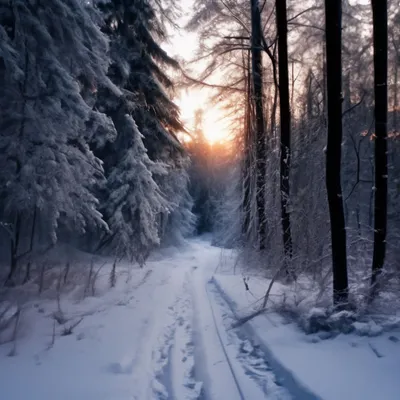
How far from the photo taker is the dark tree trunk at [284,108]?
754 cm

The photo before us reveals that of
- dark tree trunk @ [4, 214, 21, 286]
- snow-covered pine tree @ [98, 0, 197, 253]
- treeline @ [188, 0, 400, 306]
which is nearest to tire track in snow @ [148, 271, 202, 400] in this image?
treeline @ [188, 0, 400, 306]

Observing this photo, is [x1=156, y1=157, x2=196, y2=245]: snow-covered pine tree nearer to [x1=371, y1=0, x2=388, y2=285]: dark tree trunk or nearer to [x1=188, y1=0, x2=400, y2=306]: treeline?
[x1=188, y1=0, x2=400, y2=306]: treeline

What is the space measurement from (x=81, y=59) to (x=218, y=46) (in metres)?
5.32

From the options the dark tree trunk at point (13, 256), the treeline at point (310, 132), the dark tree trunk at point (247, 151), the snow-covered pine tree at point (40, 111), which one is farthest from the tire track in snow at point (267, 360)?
the dark tree trunk at point (247, 151)

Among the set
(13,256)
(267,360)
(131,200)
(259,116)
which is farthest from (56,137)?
(259,116)

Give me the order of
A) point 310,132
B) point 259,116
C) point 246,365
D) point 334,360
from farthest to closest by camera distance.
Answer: point 259,116 → point 310,132 → point 246,365 → point 334,360

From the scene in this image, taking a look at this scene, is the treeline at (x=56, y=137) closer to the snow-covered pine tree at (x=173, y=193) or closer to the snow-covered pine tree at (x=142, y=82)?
the snow-covered pine tree at (x=142, y=82)

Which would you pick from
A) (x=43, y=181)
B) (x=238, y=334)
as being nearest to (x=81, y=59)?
(x=43, y=181)

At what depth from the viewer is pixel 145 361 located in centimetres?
401

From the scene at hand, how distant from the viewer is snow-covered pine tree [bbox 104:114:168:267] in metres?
11.9

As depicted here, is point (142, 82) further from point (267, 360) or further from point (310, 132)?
point (267, 360)

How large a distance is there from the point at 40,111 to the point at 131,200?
570 cm

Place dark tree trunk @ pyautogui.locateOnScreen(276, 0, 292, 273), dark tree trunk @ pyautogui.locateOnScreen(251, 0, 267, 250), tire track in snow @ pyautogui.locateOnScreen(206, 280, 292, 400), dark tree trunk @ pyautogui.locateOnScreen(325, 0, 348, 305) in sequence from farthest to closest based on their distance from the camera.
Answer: dark tree trunk @ pyautogui.locateOnScreen(251, 0, 267, 250) → dark tree trunk @ pyautogui.locateOnScreen(276, 0, 292, 273) → dark tree trunk @ pyautogui.locateOnScreen(325, 0, 348, 305) → tire track in snow @ pyautogui.locateOnScreen(206, 280, 292, 400)

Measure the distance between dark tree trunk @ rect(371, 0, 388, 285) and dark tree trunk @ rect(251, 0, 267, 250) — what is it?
14.1 ft
